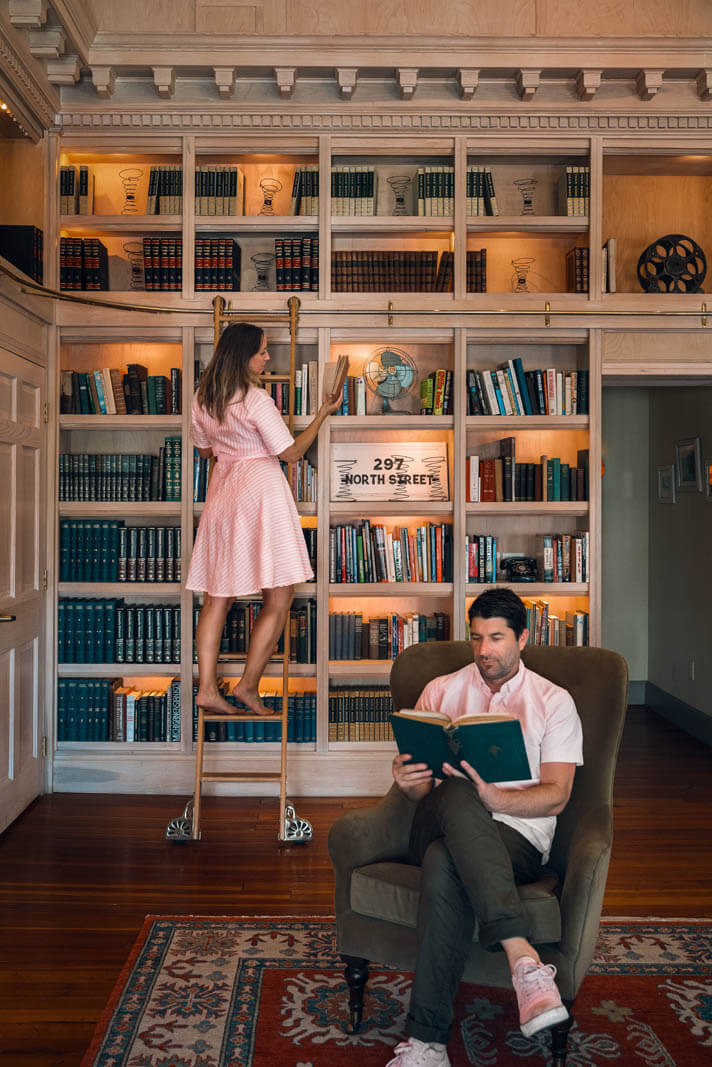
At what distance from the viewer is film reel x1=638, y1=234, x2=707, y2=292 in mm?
4527

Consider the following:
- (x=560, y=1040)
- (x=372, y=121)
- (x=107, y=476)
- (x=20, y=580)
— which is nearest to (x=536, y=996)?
(x=560, y=1040)

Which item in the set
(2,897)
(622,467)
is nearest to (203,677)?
(2,897)

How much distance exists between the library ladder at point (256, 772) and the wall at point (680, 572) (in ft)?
9.12

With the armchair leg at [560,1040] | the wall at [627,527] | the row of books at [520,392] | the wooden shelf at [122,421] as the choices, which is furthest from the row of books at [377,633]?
the wall at [627,527]

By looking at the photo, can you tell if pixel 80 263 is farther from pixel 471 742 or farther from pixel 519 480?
pixel 471 742

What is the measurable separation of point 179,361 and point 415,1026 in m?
3.50

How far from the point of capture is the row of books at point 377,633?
439cm

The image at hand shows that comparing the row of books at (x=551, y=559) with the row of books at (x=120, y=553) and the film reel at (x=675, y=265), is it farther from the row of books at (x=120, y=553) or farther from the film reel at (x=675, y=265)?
the row of books at (x=120, y=553)

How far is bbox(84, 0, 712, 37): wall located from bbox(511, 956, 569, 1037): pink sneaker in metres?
3.93

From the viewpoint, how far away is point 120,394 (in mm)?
4406

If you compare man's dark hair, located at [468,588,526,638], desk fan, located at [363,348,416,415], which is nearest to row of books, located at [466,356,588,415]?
desk fan, located at [363,348,416,415]

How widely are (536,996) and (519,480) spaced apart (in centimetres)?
280

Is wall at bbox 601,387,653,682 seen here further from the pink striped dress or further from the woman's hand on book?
the woman's hand on book

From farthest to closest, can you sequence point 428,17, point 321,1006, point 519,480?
point 519,480 < point 428,17 < point 321,1006
